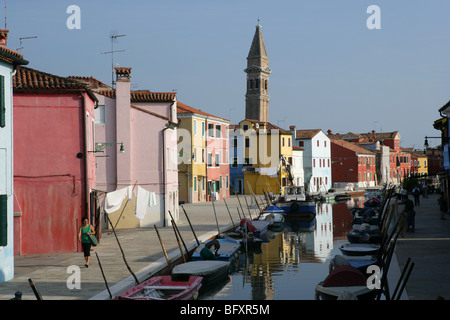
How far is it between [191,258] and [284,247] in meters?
9.31

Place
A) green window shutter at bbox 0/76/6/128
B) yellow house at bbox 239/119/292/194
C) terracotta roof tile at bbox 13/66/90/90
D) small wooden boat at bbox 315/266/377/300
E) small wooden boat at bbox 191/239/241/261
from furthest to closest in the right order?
yellow house at bbox 239/119/292/194, small wooden boat at bbox 191/239/241/261, terracotta roof tile at bbox 13/66/90/90, green window shutter at bbox 0/76/6/128, small wooden boat at bbox 315/266/377/300

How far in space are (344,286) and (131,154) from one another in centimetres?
1847

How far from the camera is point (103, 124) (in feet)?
102

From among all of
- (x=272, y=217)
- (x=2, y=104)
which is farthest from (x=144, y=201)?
(x=2, y=104)

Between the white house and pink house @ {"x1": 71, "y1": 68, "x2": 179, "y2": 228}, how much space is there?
4895 centimetres

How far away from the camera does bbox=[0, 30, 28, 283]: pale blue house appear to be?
15.7 meters

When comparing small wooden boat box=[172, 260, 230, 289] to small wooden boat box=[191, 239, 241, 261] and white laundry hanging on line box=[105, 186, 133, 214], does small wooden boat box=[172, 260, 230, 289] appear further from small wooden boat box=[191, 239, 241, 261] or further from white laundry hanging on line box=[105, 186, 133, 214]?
white laundry hanging on line box=[105, 186, 133, 214]

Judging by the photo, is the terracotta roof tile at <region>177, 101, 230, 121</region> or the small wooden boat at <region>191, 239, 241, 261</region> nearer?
the small wooden boat at <region>191, 239, 241, 261</region>

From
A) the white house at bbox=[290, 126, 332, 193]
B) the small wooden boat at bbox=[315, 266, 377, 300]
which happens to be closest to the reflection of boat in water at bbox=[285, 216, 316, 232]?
the small wooden boat at bbox=[315, 266, 377, 300]

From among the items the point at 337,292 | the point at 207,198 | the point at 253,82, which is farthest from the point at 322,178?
the point at 337,292

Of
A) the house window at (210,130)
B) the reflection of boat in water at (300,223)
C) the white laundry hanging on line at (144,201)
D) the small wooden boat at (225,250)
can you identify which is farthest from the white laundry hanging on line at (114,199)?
the house window at (210,130)

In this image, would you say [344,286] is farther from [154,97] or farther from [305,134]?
[305,134]
